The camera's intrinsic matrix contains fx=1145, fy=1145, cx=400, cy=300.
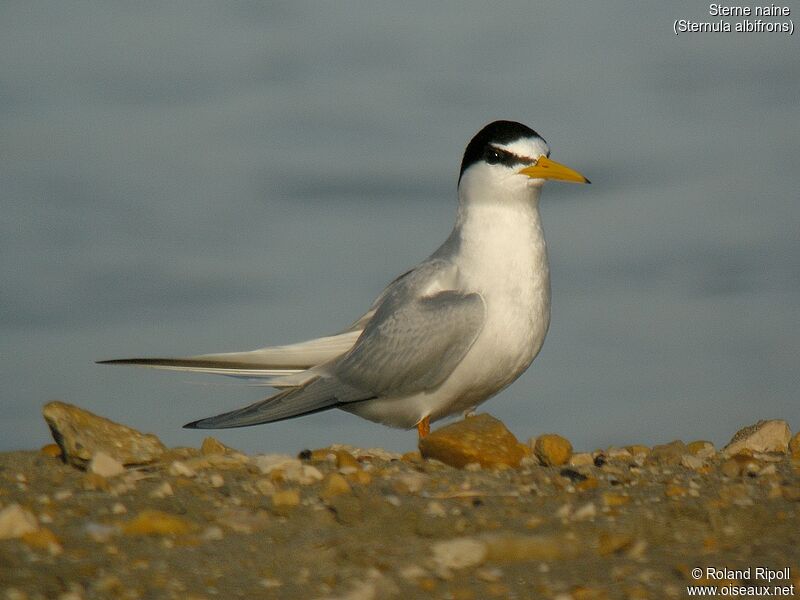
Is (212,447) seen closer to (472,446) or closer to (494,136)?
(472,446)

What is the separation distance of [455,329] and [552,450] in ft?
3.91

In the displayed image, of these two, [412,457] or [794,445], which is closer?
[412,457]

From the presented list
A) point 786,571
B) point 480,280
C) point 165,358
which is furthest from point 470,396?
point 786,571

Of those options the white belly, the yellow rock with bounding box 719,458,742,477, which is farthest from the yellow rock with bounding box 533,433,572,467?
the yellow rock with bounding box 719,458,742,477

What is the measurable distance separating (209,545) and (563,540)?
1777 mm

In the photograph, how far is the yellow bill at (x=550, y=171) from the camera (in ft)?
29.2

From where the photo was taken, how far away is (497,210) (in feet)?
30.3

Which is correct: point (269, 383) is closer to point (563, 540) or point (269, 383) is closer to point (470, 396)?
point (470, 396)

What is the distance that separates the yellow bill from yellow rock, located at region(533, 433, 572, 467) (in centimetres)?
204

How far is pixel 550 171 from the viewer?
9.05m

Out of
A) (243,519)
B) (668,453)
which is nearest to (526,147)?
(668,453)

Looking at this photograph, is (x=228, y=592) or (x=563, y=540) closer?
(x=228, y=592)

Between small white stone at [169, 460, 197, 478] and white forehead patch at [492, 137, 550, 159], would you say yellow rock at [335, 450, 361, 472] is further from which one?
white forehead patch at [492, 137, 550, 159]

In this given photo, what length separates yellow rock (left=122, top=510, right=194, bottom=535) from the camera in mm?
5750
